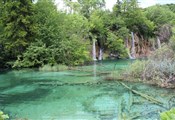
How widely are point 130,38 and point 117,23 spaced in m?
2.80

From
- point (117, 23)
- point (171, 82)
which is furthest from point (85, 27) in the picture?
point (171, 82)

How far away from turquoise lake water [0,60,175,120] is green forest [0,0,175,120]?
3.95 feet

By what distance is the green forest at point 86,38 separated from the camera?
1412 centimetres

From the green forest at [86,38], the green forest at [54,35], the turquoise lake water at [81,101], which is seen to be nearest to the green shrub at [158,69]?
the green forest at [86,38]

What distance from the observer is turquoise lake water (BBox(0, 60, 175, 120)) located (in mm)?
8258

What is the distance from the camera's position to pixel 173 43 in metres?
14.0

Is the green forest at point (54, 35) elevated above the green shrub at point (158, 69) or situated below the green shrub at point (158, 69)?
above

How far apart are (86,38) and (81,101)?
69.0 ft

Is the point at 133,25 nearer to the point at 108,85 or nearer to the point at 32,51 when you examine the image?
the point at 32,51

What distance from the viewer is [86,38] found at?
101 ft

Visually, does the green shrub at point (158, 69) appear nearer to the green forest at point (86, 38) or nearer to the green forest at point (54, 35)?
the green forest at point (86, 38)

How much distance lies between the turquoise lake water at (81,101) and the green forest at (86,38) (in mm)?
1205

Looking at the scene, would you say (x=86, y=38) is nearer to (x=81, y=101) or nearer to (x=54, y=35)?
(x=54, y=35)

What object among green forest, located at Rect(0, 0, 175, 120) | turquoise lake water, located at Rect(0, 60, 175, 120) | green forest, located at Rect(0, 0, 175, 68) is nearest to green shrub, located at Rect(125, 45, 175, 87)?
green forest, located at Rect(0, 0, 175, 120)
